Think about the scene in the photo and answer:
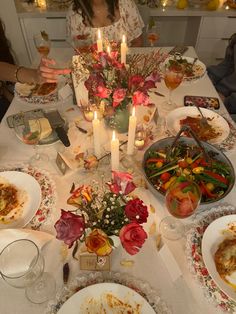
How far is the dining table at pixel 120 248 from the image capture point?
833mm

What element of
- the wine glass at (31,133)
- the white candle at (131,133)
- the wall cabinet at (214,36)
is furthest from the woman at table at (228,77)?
the wine glass at (31,133)

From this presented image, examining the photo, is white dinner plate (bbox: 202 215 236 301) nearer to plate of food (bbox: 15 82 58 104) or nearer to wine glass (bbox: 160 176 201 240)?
wine glass (bbox: 160 176 201 240)

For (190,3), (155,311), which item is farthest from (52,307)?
(190,3)

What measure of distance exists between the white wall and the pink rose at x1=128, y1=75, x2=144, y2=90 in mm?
2084

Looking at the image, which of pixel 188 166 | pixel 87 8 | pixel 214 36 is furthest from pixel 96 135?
pixel 214 36

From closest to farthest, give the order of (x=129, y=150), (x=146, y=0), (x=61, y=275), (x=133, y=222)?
(x=133, y=222) → (x=61, y=275) → (x=129, y=150) → (x=146, y=0)

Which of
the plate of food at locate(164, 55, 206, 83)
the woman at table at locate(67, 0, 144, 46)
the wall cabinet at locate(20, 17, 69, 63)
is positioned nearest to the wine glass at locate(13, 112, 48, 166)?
the plate of food at locate(164, 55, 206, 83)

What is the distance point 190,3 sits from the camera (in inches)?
110

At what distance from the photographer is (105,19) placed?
83.7 inches

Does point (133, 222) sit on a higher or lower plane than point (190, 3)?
higher

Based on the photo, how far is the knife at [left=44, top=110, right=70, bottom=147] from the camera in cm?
128

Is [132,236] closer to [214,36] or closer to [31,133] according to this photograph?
[31,133]

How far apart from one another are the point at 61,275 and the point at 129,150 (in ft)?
1.85

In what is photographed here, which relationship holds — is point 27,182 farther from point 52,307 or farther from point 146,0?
point 146,0
